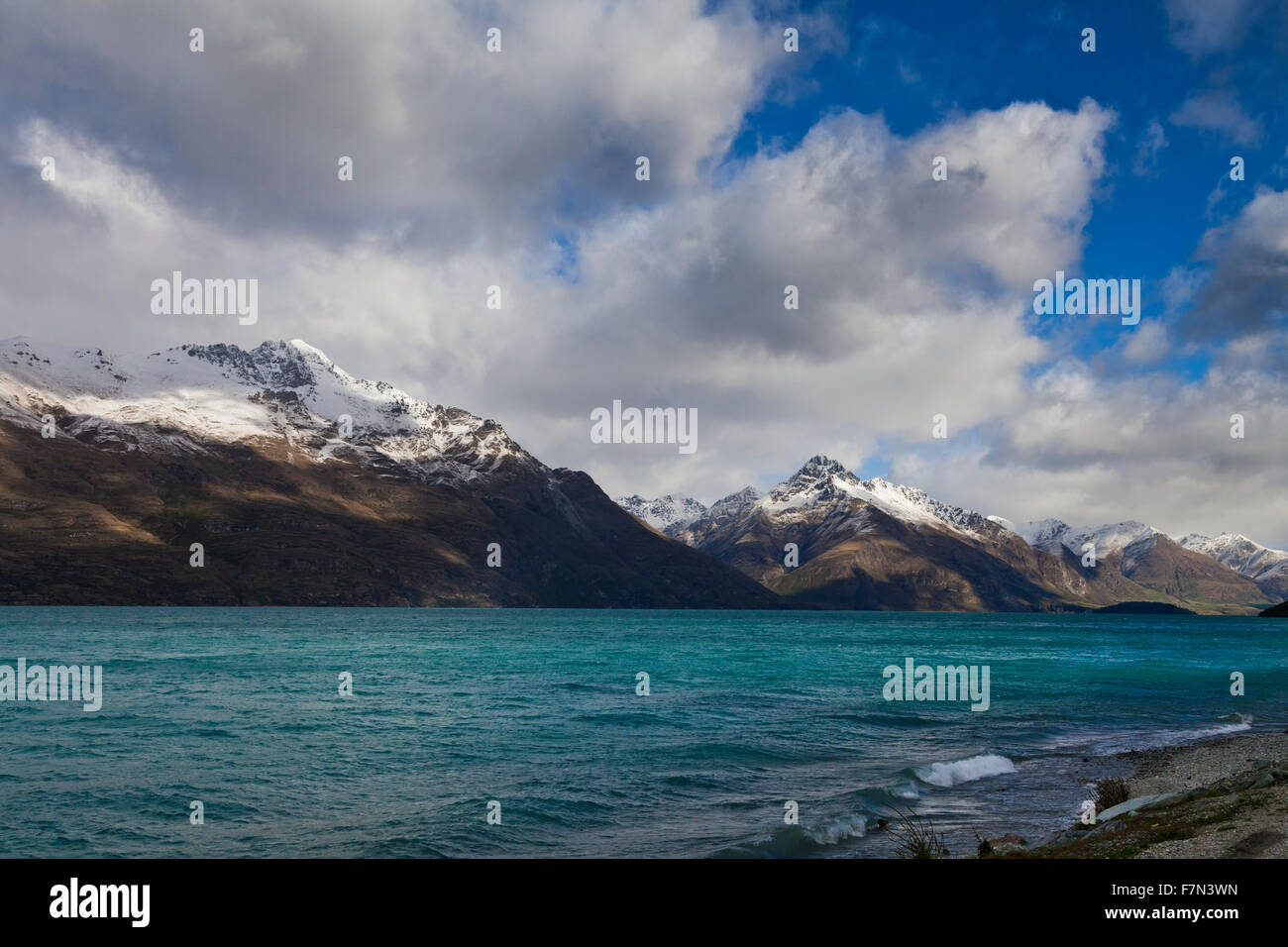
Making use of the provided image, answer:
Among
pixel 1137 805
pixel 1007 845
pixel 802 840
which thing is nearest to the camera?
pixel 1007 845

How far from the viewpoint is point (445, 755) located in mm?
34656

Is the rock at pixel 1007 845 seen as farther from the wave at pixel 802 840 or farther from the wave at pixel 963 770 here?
the wave at pixel 963 770

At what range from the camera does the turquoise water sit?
2309 cm

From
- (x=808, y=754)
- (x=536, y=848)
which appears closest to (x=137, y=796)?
(x=536, y=848)

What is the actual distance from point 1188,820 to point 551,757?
2394cm

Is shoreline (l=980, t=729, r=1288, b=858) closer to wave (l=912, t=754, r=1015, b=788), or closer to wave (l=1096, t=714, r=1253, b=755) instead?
wave (l=912, t=754, r=1015, b=788)

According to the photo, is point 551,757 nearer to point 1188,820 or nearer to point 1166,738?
point 1188,820

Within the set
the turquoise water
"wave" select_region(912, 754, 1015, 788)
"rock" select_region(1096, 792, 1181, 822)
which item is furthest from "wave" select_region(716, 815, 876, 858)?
"wave" select_region(912, 754, 1015, 788)

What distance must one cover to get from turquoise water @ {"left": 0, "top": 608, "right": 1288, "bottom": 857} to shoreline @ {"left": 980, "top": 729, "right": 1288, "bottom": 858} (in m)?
2.12

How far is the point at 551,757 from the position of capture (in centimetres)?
3453

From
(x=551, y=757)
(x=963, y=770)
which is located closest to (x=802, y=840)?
(x=963, y=770)

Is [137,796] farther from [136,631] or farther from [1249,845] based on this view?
[136,631]
